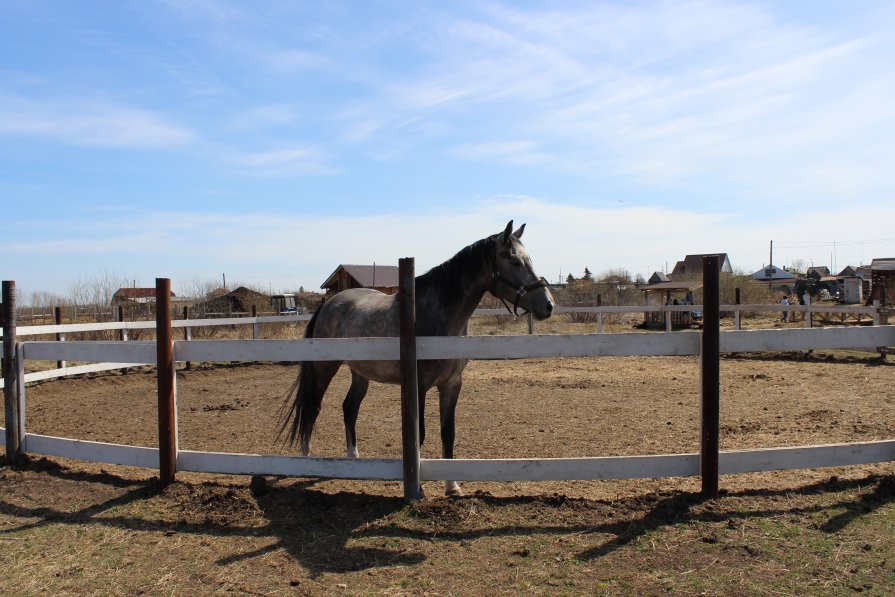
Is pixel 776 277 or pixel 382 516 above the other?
pixel 776 277

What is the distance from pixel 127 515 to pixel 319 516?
140cm

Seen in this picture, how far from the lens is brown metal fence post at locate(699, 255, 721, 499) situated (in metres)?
4.15

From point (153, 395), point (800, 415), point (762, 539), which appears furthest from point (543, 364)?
point (762, 539)

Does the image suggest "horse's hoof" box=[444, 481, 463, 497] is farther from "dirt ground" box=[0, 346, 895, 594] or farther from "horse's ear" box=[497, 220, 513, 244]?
"horse's ear" box=[497, 220, 513, 244]

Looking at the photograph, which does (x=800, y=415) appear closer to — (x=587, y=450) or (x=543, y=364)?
(x=587, y=450)

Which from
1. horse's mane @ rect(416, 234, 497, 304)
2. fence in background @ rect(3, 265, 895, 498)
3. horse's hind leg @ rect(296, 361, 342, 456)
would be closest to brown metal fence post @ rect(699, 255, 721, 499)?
fence in background @ rect(3, 265, 895, 498)

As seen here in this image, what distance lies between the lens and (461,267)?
515 cm

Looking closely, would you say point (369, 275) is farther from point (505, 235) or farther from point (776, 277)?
point (776, 277)

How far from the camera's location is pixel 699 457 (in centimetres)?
422

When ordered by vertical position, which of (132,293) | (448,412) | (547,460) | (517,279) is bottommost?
(547,460)

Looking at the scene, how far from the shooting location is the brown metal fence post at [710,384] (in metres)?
4.15

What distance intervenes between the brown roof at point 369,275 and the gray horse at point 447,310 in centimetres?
2616

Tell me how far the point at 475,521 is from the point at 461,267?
2124 mm

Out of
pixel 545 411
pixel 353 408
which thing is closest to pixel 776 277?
pixel 545 411
